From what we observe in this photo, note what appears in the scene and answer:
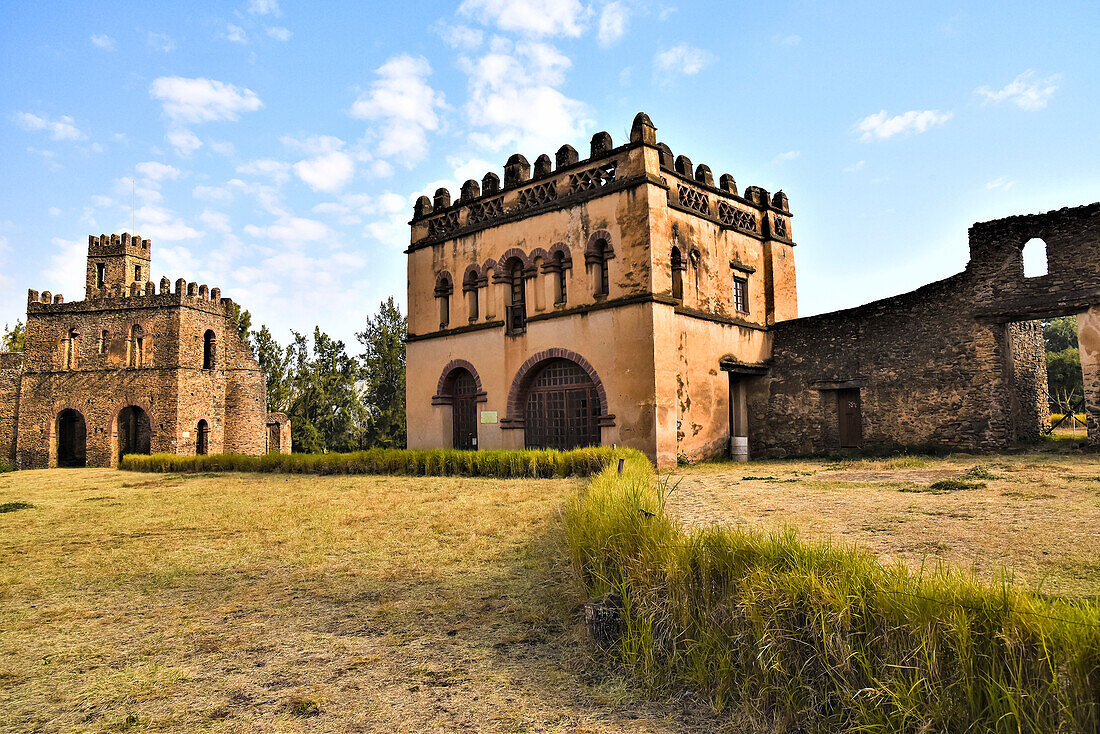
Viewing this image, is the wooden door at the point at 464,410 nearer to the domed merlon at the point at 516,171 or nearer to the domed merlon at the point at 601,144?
the domed merlon at the point at 516,171

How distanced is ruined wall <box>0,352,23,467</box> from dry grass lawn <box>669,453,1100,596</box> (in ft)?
97.6

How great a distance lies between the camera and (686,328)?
16.3 metres

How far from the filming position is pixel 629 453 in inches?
492

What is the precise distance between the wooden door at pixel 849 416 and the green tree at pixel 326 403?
80.7 feet

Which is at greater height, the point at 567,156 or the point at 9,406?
the point at 567,156

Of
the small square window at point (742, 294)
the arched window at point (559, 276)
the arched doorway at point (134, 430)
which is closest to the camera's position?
the arched window at point (559, 276)

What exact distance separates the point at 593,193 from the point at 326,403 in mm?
23943

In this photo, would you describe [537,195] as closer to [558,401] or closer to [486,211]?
[486,211]

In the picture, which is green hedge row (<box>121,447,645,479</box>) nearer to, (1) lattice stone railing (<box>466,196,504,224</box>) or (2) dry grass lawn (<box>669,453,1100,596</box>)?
(2) dry grass lawn (<box>669,453,1100,596</box>)

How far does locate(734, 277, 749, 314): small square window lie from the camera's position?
61.2ft

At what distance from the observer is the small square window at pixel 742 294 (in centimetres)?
1864

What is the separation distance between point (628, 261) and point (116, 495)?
1236 cm

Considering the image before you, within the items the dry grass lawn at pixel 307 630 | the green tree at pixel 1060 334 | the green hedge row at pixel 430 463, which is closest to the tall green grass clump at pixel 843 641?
the dry grass lawn at pixel 307 630

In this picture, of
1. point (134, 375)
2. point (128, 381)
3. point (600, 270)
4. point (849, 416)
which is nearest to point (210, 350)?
point (134, 375)
